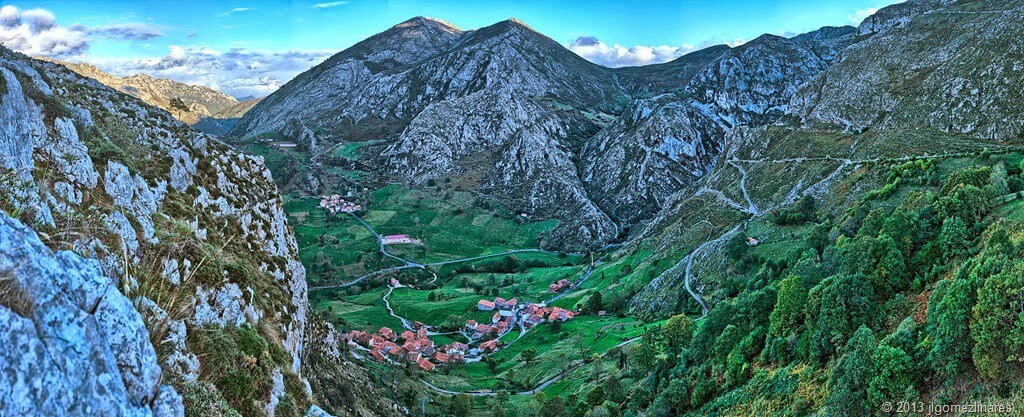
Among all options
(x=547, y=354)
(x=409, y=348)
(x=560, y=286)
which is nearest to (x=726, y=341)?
(x=547, y=354)

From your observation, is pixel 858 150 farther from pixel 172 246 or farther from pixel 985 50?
pixel 172 246

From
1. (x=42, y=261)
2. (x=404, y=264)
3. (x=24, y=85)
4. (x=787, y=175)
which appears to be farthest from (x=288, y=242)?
(x=404, y=264)

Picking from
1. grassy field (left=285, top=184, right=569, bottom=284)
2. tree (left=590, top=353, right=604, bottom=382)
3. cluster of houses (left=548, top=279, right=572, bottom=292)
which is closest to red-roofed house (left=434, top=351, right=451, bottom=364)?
tree (left=590, top=353, right=604, bottom=382)

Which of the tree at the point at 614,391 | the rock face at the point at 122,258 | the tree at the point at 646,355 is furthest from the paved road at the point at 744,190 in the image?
the rock face at the point at 122,258

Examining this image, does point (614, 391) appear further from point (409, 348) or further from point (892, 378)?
point (409, 348)

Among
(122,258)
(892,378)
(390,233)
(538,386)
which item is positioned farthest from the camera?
(390,233)

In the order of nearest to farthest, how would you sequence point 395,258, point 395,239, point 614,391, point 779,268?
point 614,391, point 779,268, point 395,258, point 395,239
